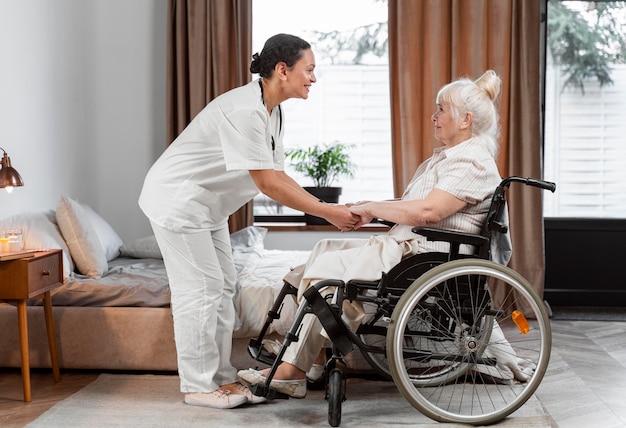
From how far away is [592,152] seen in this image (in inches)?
197

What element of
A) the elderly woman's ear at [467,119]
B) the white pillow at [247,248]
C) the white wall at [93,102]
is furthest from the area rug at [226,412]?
the white wall at [93,102]

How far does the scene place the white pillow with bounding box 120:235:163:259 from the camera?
4.19 meters

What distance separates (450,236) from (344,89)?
2719mm

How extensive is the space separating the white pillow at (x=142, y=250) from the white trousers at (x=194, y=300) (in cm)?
129

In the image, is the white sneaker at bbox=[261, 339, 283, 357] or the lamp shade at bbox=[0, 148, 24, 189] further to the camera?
the lamp shade at bbox=[0, 148, 24, 189]

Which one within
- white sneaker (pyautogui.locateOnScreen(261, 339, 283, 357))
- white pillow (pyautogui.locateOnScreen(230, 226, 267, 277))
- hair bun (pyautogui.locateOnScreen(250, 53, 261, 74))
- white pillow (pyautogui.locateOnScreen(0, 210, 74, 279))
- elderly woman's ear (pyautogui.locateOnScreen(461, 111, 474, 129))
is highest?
hair bun (pyautogui.locateOnScreen(250, 53, 261, 74))

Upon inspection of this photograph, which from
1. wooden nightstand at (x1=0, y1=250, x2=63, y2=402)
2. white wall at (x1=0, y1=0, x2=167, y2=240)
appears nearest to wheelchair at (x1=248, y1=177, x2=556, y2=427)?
wooden nightstand at (x1=0, y1=250, x2=63, y2=402)

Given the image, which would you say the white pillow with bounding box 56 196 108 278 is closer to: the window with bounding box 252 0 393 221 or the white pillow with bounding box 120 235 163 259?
the white pillow with bounding box 120 235 163 259

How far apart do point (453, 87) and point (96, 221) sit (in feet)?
6.64

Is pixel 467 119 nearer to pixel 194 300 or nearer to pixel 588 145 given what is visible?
pixel 194 300

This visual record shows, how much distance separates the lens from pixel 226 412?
284cm

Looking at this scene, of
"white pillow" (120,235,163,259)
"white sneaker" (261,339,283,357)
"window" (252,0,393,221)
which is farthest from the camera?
"window" (252,0,393,221)

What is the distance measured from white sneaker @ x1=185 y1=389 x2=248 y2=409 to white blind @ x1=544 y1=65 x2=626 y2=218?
2.83 metres

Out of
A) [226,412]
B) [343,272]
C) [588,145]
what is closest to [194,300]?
[226,412]
